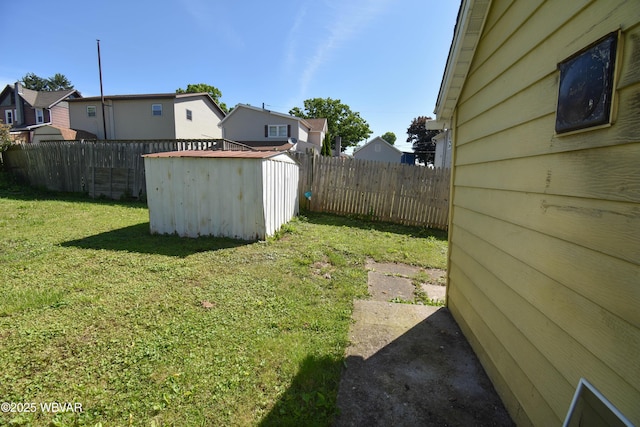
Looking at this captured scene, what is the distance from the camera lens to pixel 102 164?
9.84m

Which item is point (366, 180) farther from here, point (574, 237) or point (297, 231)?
point (574, 237)

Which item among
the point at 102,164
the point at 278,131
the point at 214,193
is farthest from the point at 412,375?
the point at 278,131

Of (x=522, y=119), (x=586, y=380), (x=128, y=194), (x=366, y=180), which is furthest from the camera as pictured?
(x=128, y=194)

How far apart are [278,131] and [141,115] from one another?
9287 millimetres

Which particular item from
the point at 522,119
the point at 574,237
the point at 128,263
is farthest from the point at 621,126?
the point at 128,263

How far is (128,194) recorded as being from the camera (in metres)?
9.80

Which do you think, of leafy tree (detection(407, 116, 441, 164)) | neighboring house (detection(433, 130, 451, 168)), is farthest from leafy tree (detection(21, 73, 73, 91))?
neighboring house (detection(433, 130, 451, 168))

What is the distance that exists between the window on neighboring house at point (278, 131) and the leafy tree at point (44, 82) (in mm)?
60019

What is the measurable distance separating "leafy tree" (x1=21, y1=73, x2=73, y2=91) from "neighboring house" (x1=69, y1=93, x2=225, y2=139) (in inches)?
2072

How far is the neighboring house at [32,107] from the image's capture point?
25.5 metres

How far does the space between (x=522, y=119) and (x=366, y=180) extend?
21.5 ft

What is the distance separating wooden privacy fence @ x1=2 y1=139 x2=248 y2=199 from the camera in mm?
9711

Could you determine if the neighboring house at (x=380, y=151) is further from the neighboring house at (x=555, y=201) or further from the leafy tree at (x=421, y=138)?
the neighboring house at (x=555, y=201)

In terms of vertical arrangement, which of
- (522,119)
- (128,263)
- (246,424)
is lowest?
(246,424)
